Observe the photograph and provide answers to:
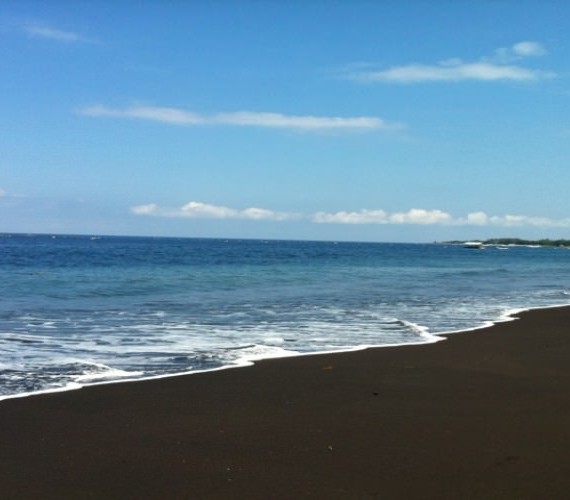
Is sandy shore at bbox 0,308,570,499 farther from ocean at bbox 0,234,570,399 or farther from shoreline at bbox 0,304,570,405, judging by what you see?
ocean at bbox 0,234,570,399

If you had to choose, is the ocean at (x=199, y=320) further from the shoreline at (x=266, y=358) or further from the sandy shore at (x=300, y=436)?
the sandy shore at (x=300, y=436)

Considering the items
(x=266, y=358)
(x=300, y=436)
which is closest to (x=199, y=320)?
(x=266, y=358)

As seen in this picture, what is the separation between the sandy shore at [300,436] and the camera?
5312 millimetres

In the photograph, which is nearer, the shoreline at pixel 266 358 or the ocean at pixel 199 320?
the shoreline at pixel 266 358

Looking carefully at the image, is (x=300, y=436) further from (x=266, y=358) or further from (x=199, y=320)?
(x=199, y=320)

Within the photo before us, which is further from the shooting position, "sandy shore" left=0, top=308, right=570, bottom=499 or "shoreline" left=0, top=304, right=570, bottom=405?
"shoreline" left=0, top=304, right=570, bottom=405

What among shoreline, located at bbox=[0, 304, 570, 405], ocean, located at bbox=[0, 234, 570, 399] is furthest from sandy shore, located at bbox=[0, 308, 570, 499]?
ocean, located at bbox=[0, 234, 570, 399]

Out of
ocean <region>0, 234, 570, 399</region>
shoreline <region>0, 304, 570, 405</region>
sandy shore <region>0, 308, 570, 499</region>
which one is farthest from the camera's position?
ocean <region>0, 234, 570, 399</region>

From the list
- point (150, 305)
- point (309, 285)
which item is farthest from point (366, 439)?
point (309, 285)

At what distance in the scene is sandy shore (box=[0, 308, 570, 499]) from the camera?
531 centimetres

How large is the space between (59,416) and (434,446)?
3.81 meters

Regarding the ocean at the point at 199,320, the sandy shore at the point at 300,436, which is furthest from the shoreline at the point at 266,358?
the sandy shore at the point at 300,436

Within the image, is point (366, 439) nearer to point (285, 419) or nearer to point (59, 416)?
point (285, 419)

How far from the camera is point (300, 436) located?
21.5ft
